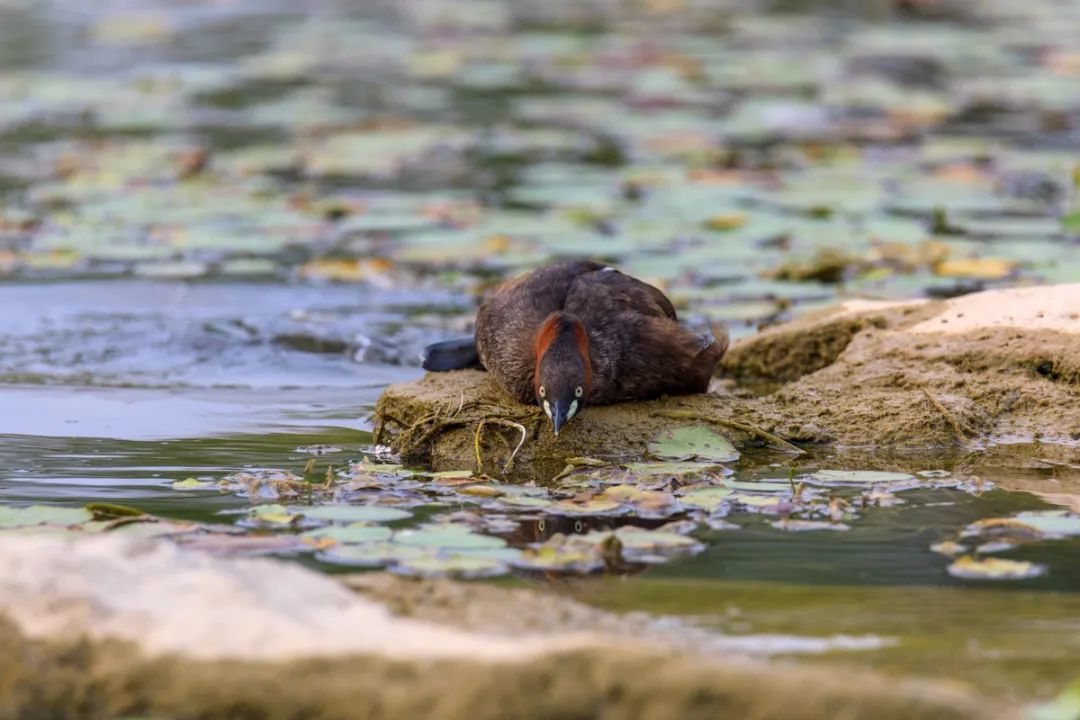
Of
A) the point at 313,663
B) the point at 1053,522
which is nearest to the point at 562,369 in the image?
the point at 1053,522

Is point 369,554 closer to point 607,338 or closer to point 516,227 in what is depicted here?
point 607,338

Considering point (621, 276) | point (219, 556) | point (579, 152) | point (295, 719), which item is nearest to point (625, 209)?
point (579, 152)

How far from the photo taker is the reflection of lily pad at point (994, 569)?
420cm

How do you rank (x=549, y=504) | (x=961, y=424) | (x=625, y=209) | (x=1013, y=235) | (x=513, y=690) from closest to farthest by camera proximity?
1. (x=513, y=690)
2. (x=549, y=504)
3. (x=961, y=424)
4. (x=1013, y=235)
5. (x=625, y=209)

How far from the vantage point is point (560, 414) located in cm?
523

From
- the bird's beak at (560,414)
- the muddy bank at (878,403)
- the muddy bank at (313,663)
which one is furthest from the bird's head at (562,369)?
the muddy bank at (313,663)

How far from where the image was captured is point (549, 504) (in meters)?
4.79

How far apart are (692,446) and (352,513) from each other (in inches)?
51.9

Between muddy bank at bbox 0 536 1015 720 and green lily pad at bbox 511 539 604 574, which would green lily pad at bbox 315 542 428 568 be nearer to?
green lily pad at bbox 511 539 604 574

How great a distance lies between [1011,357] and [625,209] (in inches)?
176

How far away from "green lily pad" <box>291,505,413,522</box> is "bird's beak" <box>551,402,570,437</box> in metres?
0.69

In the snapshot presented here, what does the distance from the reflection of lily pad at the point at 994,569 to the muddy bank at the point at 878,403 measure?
1.41 meters

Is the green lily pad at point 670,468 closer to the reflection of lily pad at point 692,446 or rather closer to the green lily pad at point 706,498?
the reflection of lily pad at point 692,446

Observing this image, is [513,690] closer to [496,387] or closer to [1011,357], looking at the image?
[496,387]
